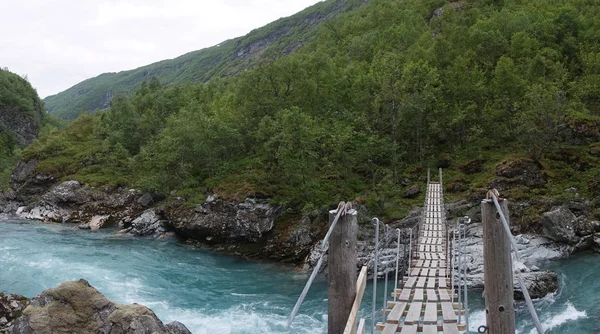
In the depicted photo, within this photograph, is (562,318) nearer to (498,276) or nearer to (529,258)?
(529,258)

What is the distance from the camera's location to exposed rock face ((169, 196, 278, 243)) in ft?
91.8

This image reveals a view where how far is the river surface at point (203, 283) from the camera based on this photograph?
1625 centimetres

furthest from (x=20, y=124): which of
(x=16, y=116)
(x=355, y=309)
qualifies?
(x=355, y=309)

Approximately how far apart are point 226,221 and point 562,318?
19.5 meters

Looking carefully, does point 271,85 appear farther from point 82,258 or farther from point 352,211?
point 352,211

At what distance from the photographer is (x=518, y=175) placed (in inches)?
1102

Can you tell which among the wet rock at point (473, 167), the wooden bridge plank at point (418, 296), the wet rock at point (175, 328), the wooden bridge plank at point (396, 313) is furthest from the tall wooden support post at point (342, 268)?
the wet rock at point (473, 167)

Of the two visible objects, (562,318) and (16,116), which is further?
(16,116)

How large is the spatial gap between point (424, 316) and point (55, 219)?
36.6 metres

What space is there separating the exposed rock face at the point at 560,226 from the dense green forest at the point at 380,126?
3721 millimetres

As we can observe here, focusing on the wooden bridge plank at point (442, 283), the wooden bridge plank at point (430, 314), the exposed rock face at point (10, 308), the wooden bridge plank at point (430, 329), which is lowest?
the exposed rock face at point (10, 308)

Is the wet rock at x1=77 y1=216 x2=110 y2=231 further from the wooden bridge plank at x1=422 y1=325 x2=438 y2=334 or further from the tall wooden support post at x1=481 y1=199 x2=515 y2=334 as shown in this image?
the tall wooden support post at x1=481 y1=199 x2=515 y2=334

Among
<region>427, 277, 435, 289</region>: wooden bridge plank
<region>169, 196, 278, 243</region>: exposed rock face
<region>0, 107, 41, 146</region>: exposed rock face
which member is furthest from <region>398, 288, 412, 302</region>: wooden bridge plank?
<region>0, 107, 41, 146</region>: exposed rock face

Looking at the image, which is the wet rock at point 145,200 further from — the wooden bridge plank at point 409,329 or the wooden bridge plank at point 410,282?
the wooden bridge plank at point 409,329
